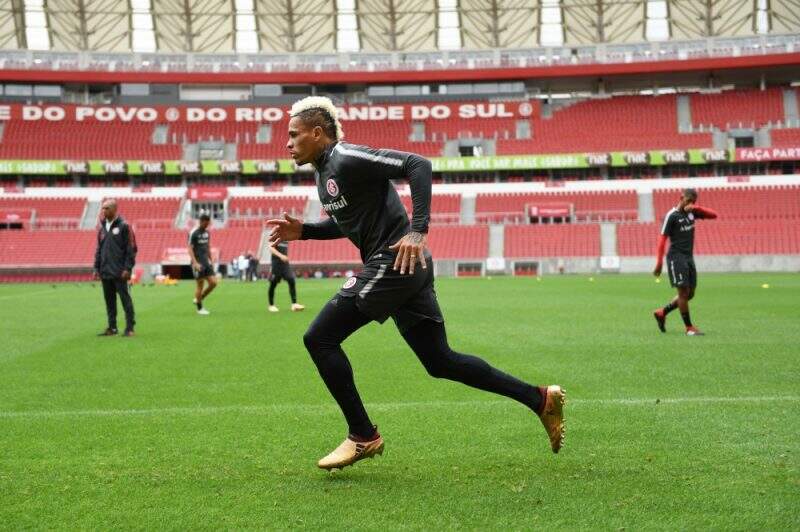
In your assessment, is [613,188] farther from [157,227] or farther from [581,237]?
[157,227]

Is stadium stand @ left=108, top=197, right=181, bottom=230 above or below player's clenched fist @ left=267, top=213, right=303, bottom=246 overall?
above

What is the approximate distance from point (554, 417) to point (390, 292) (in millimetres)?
1246

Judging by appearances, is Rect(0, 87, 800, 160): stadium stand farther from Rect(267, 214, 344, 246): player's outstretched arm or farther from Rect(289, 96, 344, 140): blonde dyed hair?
Rect(289, 96, 344, 140): blonde dyed hair

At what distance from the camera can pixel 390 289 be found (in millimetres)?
4465

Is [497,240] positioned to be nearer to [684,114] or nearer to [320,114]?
[684,114]

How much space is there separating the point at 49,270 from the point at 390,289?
45975 mm

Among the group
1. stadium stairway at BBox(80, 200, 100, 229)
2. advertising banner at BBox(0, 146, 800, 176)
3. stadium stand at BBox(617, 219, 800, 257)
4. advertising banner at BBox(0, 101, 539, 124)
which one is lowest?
stadium stand at BBox(617, 219, 800, 257)

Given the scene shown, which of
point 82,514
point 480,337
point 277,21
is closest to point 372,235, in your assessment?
point 82,514

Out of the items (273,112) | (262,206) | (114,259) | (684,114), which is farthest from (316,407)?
(684,114)

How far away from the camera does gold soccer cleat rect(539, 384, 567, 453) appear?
4641 millimetres

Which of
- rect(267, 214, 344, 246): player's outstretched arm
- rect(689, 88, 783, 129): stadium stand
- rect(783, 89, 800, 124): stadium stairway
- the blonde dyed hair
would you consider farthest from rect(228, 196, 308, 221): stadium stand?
the blonde dyed hair

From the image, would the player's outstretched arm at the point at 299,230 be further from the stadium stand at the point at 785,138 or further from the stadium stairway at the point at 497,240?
the stadium stand at the point at 785,138

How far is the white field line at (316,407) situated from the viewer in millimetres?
6266

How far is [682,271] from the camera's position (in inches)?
452
